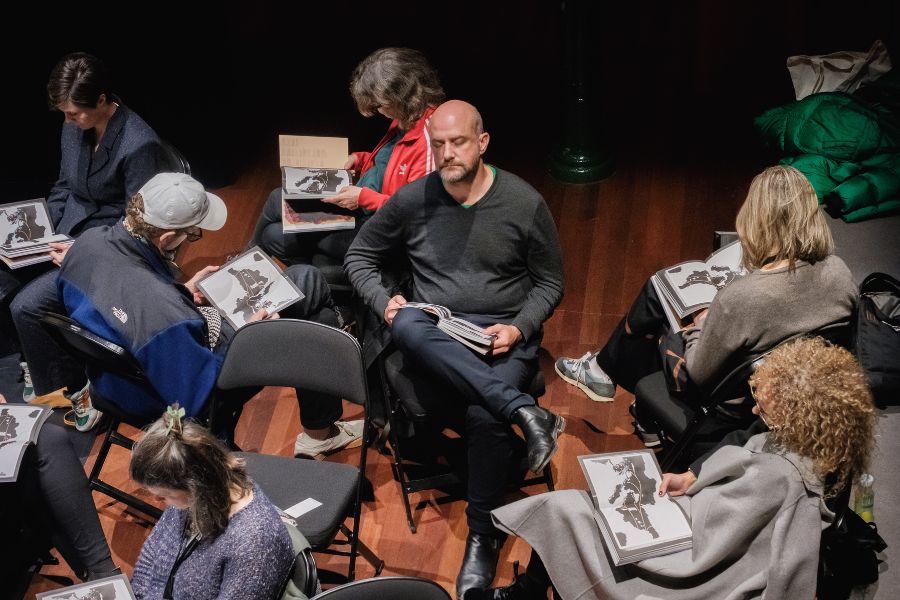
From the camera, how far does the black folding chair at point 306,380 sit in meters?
3.41

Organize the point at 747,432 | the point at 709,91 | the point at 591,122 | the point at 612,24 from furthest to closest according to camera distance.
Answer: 1. the point at 612,24
2. the point at 709,91
3. the point at 591,122
4. the point at 747,432

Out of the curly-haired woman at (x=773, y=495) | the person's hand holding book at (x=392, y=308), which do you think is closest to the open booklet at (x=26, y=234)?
the person's hand holding book at (x=392, y=308)

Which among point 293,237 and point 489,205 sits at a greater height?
point 489,205

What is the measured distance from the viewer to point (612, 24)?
6617mm

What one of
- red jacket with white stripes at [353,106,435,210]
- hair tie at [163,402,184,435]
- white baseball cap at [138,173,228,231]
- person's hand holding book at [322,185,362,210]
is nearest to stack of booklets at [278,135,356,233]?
person's hand holding book at [322,185,362,210]

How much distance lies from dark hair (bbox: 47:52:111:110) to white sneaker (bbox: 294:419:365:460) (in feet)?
5.88

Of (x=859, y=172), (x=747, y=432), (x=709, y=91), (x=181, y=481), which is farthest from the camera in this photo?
(x=709, y=91)

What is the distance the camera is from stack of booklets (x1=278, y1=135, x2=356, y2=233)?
440cm

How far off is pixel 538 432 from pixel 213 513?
1236mm

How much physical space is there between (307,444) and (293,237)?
38.4 inches

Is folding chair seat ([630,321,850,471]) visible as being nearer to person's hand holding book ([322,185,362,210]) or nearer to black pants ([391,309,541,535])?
black pants ([391,309,541,535])

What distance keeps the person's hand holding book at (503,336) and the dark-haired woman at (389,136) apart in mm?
882

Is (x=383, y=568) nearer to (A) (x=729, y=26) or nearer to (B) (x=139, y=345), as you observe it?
(B) (x=139, y=345)

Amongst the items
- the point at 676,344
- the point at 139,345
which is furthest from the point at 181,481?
the point at 676,344
